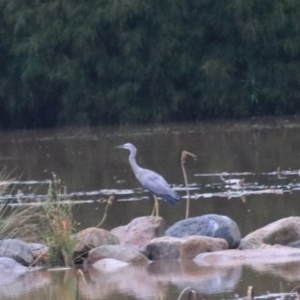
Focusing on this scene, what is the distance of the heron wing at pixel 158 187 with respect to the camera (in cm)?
1068

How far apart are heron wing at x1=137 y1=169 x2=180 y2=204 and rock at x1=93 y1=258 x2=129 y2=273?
156 centimetres

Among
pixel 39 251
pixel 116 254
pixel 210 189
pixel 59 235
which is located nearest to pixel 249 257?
pixel 116 254

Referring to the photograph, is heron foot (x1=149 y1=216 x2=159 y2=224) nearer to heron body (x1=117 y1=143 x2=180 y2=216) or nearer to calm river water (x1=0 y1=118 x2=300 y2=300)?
heron body (x1=117 y1=143 x2=180 y2=216)

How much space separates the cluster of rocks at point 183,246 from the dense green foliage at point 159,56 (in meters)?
19.4

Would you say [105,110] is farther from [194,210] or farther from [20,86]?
[194,210]

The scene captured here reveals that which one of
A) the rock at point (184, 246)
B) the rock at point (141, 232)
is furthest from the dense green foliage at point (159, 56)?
the rock at point (184, 246)

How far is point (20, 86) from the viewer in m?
31.4

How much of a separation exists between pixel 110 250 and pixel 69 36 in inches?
824

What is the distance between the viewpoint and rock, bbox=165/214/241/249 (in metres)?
9.76

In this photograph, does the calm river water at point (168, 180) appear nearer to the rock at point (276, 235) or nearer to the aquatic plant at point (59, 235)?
the aquatic plant at point (59, 235)

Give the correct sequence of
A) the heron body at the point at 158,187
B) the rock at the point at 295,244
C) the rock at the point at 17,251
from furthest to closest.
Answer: the heron body at the point at 158,187, the rock at the point at 295,244, the rock at the point at 17,251

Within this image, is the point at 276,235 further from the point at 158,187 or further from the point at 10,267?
the point at 10,267

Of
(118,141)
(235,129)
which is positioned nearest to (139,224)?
(118,141)

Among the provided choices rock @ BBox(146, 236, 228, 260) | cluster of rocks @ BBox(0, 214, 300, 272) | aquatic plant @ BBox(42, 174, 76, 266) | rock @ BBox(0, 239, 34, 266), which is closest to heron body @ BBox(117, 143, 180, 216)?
cluster of rocks @ BBox(0, 214, 300, 272)
